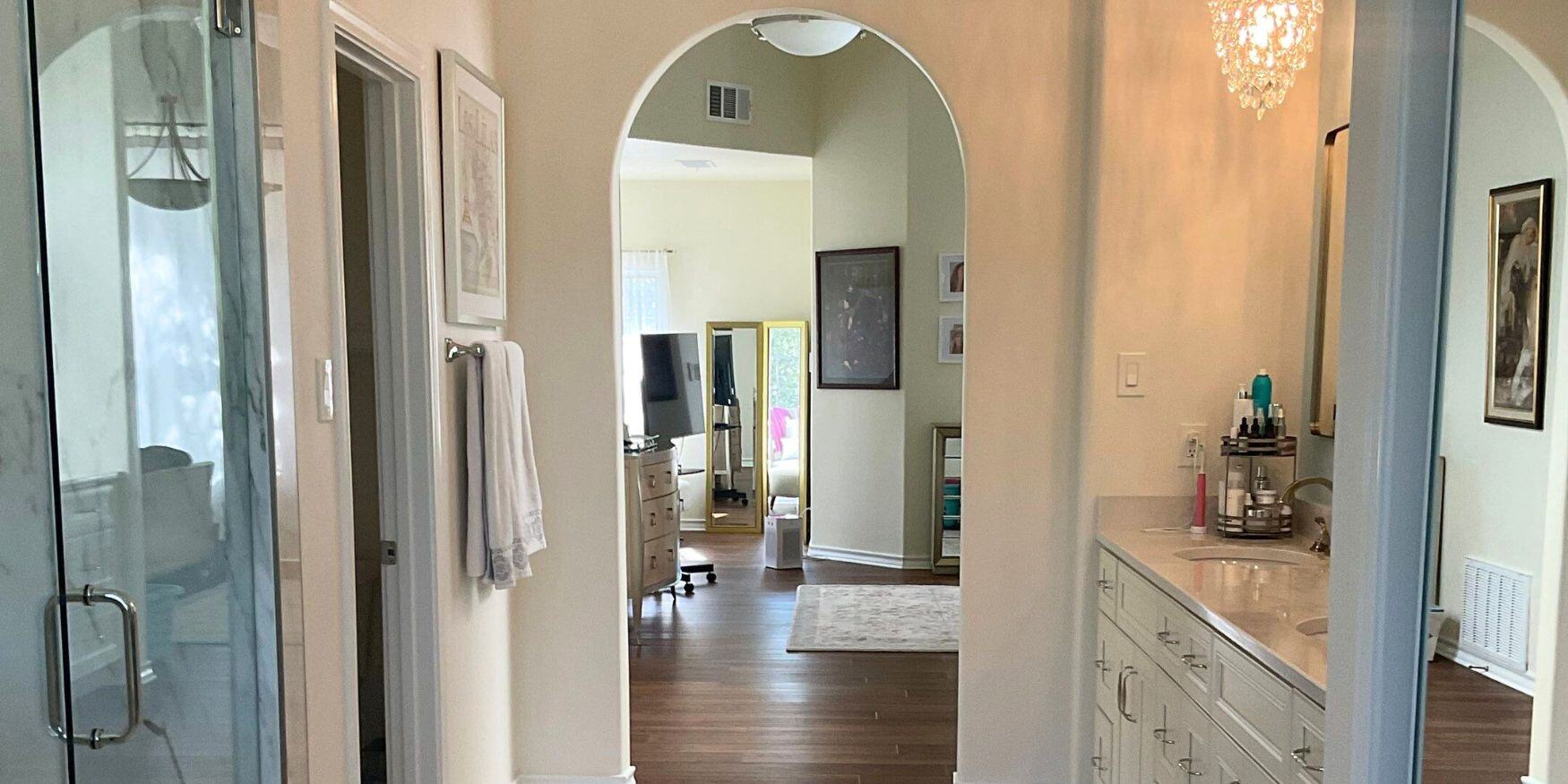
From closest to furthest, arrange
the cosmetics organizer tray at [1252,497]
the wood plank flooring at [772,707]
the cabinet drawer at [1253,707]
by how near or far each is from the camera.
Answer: the cabinet drawer at [1253,707], the cosmetics organizer tray at [1252,497], the wood plank flooring at [772,707]

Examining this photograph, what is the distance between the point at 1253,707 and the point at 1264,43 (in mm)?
1450

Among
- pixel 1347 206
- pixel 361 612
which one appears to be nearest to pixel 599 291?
pixel 361 612

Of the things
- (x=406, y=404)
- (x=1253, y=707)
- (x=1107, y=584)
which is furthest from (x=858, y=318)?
(x=1253, y=707)

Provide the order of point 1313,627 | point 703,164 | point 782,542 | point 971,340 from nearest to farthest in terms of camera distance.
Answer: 1. point 1313,627
2. point 971,340
3. point 782,542
4. point 703,164

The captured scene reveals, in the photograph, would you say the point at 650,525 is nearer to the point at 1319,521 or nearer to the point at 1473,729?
the point at 1319,521

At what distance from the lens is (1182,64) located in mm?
2697

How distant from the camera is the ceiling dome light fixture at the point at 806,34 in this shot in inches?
155

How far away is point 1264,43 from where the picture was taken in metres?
2.20

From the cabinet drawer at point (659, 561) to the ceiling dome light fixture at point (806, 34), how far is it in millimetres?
2475

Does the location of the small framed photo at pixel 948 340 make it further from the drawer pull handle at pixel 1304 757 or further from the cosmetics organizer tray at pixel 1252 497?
the drawer pull handle at pixel 1304 757

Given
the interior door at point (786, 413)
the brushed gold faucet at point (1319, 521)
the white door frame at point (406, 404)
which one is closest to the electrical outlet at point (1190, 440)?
the brushed gold faucet at point (1319, 521)

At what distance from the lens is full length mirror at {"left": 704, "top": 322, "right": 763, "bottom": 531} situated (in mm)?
7145

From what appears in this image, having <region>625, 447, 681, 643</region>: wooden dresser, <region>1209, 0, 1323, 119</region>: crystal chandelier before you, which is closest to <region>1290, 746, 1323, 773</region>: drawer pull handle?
<region>1209, 0, 1323, 119</region>: crystal chandelier

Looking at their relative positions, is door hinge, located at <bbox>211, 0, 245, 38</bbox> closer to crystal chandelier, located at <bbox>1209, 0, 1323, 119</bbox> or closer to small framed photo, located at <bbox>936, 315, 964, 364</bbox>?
crystal chandelier, located at <bbox>1209, 0, 1323, 119</bbox>
